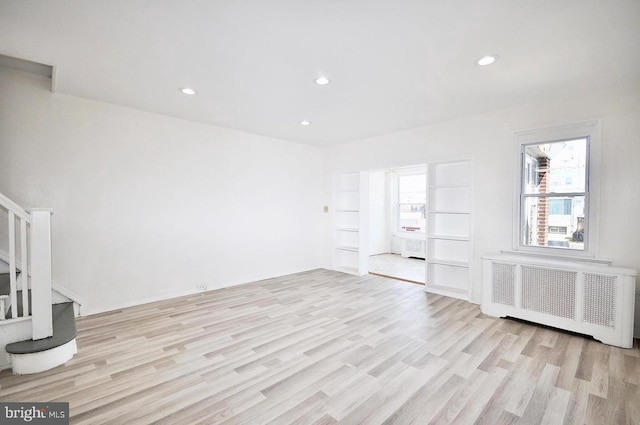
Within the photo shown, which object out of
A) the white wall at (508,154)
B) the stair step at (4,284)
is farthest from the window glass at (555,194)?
the stair step at (4,284)

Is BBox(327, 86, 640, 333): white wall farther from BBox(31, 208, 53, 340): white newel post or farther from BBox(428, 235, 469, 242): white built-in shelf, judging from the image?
BBox(31, 208, 53, 340): white newel post

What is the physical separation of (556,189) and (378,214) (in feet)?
16.6

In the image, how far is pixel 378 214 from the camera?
8.50 metres

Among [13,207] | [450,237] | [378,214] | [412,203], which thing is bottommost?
[450,237]

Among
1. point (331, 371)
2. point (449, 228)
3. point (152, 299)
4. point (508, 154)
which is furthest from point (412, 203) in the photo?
point (152, 299)

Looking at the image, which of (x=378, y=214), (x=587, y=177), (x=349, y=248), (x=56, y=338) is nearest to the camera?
(x=56, y=338)

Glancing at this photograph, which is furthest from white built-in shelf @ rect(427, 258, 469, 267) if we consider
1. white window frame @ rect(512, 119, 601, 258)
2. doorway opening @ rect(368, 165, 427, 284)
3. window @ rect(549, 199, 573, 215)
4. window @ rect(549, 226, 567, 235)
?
doorway opening @ rect(368, 165, 427, 284)

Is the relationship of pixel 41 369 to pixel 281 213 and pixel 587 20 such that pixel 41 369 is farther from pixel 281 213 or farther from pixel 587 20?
pixel 587 20

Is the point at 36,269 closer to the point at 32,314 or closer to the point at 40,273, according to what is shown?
the point at 40,273

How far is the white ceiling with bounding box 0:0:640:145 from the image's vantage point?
1950mm

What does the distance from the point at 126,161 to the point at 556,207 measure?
5.76 meters

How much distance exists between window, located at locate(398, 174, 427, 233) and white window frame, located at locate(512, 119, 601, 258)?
4149mm

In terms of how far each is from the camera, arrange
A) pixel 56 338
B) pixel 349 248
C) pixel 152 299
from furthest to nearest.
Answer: pixel 349 248 < pixel 152 299 < pixel 56 338

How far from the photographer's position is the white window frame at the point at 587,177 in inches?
129
